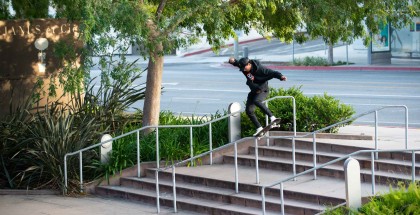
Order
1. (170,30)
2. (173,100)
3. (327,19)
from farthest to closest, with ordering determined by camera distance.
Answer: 1. (173,100)
2. (327,19)
3. (170,30)

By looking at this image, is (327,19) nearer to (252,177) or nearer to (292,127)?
(292,127)

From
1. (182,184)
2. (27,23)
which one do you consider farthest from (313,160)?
(27,23)

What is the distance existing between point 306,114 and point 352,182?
5.32 metres

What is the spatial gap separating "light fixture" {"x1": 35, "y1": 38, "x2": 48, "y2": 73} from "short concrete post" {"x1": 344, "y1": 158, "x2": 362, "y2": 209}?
892 cm

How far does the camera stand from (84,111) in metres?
18.4

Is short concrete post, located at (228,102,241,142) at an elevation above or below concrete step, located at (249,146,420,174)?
above

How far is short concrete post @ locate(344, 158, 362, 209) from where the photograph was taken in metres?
A: 12.2

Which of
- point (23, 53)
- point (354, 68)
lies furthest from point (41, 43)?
point (354, 68)

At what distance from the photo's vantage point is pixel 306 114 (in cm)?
1750

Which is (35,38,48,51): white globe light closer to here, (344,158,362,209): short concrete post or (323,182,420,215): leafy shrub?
(344,158,362,209): short concrete post

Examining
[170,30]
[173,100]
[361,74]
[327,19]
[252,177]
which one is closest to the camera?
[252,177]

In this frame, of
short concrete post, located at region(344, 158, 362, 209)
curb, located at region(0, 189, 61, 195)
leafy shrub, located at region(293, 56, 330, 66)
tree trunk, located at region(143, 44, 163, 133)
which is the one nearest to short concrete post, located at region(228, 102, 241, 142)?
tree trunk, located at region(143, 44, 163, 133)

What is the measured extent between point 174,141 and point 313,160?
9.66 ft

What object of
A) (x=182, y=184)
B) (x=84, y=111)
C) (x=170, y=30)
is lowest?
(x=182, y=184)
